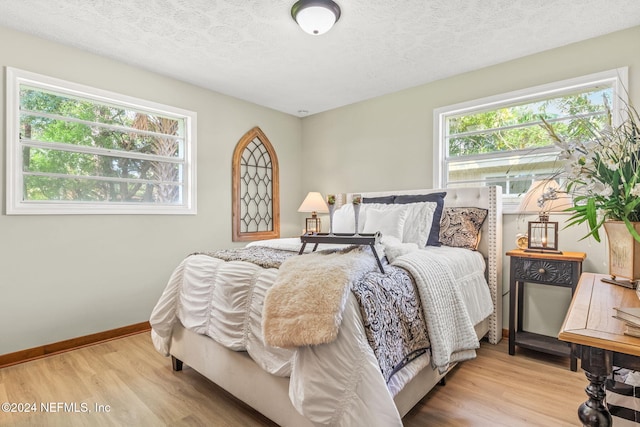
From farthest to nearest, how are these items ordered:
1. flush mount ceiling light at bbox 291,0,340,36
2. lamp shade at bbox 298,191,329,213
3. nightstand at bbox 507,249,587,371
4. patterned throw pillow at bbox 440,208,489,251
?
1. lamp shade at bbox 298,191,329,213
2. patterned throw pillow at bbox 440,208,489,251
3. nightstand at bbox 507,249,587,371
4. flush mount ceiling light at bbox 291,0,340,36

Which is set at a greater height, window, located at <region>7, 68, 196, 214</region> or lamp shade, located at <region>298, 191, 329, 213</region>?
window, located at <region>7, 68, 196, 214</region>

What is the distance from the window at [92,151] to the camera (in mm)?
2568

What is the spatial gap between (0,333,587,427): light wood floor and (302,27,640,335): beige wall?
81 cm

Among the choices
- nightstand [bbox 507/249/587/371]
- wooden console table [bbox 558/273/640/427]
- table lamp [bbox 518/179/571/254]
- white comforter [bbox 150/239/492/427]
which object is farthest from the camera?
table lamp [bbox 518/179/571/254]

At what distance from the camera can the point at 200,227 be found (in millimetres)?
3621

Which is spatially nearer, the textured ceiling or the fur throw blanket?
the fur throw blanket

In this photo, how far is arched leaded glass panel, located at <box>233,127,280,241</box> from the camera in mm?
3988

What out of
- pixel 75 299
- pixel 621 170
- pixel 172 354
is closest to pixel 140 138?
pixel 75 299

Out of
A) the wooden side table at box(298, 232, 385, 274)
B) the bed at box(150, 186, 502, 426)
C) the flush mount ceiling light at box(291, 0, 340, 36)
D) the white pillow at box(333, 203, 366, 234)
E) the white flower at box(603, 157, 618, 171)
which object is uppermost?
the flush mount ceiling light at box(291, 0, 340, 36)

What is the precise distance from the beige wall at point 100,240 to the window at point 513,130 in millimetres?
2523

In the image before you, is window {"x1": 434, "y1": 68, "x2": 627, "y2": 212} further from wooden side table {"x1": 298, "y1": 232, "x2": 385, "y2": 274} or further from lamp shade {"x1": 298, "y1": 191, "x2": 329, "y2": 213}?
wooden side table {"x1": 298, "y1": 232, "x2": 385, "y2": 274}

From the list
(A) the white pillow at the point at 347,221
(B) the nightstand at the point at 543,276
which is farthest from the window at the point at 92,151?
(B) the nightstand at the point at 543,276

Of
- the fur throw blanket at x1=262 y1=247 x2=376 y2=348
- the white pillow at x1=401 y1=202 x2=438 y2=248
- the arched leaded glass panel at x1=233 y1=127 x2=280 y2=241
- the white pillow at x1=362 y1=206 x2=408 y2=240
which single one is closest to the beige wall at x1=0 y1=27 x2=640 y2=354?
the arched leaded glass panel at x1=233 y1=127 x2=280 y2=241

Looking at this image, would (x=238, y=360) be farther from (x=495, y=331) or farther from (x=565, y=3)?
(x=565, y=3)
